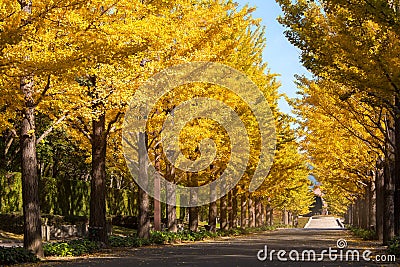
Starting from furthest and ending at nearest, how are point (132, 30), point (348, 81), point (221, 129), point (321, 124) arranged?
point (221, 129) → point (321, 124) → point (132, 30) → point (348, 81)

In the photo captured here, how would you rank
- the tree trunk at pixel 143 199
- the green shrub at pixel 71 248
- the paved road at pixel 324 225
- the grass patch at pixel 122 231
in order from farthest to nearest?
the paved road at pixel 324 225, the grass patch at pixel 122 231, the tree trunk at pixel 143 199, the green shrub at pixel 71 248

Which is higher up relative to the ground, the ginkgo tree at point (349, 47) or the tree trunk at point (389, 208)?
the ginkgo tree at point (349, 47)

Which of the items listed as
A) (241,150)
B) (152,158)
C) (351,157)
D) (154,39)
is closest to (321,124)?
(351,157)

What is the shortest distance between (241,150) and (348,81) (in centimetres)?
1784

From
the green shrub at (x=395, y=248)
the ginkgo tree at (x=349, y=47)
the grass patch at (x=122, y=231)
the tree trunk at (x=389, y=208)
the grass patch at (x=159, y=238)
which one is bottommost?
the grass patch at (x=122, y=231)

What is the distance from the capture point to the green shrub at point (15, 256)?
14.3 meters

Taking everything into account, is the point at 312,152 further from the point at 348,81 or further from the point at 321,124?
the point at 348,81

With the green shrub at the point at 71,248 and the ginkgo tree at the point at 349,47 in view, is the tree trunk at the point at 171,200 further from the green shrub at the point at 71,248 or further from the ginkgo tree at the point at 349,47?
the ginkgo tree at the point at 349,47

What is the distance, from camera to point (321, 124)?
26.6m

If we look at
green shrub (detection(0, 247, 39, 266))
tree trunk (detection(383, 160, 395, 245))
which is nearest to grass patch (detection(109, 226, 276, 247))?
green shrub (detection(0, 247, 39, 266))

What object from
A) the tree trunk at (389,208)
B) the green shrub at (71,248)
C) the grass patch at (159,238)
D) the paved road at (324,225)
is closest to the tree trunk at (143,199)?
the grass patch at (159,238)

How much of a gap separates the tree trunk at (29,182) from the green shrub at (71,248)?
1.17 meters

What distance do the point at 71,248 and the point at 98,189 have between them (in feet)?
8.81

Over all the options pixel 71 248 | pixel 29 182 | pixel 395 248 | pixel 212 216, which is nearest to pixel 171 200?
pixel 212 216
